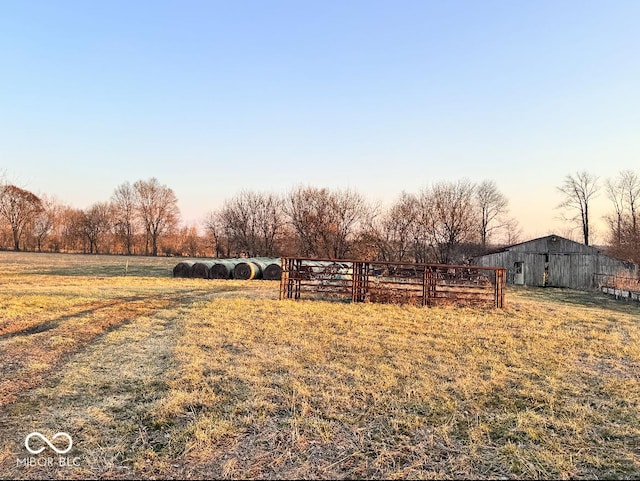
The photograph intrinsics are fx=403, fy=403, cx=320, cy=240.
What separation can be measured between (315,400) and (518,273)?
88.4 ft

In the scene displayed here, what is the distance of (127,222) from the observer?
57.7m

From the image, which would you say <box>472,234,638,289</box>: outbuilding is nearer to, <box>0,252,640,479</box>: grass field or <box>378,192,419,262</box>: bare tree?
<box>378,192,419,262</box>: bare tree

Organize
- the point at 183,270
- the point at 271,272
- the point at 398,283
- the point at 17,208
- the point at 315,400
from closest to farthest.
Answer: the point at 315,400 < the point at 398,283 < the point at 271,272 < the point at 183,270 < the point at 17,208

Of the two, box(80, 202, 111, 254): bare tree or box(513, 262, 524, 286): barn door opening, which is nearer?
box(513, 262, 524, 286): barn door opening

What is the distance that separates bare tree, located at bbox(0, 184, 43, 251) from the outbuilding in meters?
58.2

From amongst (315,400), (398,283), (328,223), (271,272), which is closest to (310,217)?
(328,223)

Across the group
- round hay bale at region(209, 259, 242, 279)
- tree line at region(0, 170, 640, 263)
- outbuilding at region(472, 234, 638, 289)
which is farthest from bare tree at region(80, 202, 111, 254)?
outbuilding at region(472, 234, 638, 289)

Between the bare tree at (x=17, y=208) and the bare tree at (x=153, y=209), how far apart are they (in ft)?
43.7

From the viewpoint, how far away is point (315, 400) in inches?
175

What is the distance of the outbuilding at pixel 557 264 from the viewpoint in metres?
25.5

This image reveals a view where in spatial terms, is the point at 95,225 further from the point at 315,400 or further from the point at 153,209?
the point at 315,400

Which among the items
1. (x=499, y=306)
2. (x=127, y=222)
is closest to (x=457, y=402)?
(x=499, y=306)

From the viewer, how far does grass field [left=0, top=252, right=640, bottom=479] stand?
3184 millimetres

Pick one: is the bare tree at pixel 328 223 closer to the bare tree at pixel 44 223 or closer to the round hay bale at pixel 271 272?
the round hay bale at pixel 271 272
